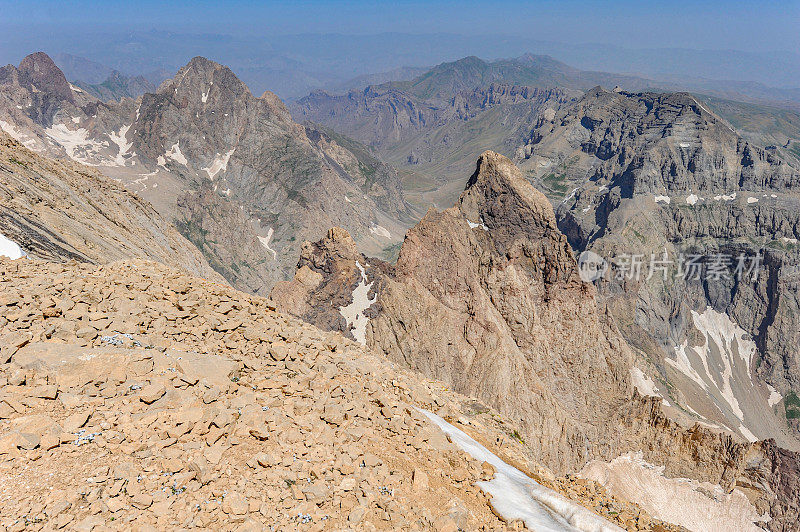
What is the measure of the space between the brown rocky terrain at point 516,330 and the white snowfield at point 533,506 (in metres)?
34.3

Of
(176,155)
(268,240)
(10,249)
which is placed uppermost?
(10,249)

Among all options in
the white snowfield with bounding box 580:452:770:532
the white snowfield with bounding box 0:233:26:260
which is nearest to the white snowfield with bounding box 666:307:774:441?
the white snowfield with bounding box 580:452:770:532

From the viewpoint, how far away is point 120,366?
11.4 meters

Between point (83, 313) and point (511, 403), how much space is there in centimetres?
4500

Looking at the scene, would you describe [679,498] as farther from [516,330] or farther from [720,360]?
[720,360]

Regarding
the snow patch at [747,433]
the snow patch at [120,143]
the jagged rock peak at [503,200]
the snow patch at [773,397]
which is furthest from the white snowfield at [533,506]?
the snow patch at [120,143]

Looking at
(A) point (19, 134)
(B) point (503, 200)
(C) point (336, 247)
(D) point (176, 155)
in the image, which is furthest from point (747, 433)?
(A) point (19, 134)

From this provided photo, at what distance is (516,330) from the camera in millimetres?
61031

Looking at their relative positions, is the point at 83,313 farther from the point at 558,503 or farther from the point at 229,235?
the point at 229,235

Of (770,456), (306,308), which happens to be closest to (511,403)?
(306,308)

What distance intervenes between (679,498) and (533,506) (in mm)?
51741

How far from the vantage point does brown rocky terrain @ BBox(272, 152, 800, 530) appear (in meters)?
50.5

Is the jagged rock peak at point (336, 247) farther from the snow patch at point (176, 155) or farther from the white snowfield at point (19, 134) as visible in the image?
the snow patch at point (176, 155)

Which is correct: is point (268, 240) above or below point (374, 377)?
below
